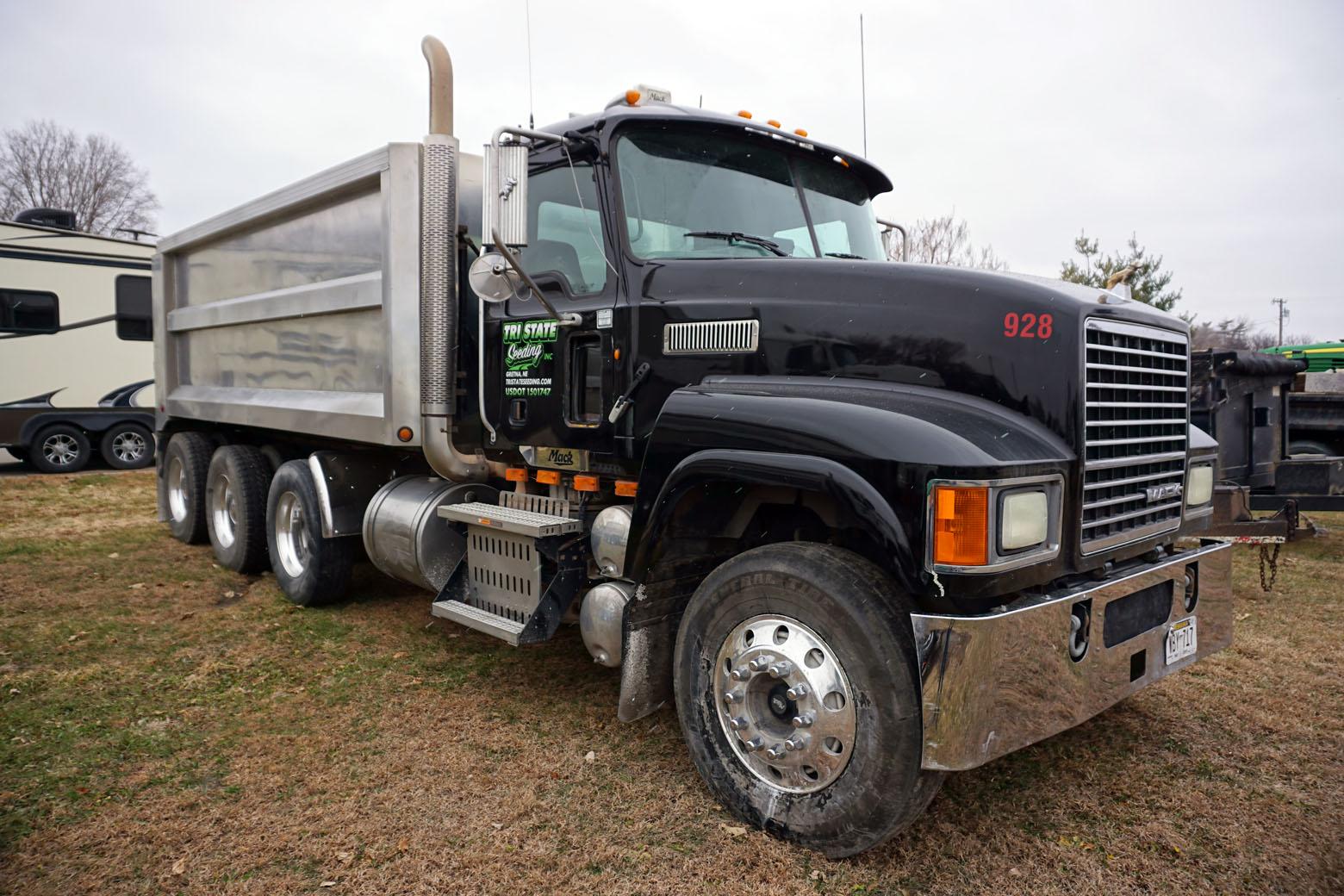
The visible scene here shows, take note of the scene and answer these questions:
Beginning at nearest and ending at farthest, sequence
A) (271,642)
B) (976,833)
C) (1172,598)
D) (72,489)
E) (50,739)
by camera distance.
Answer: (976,833)
(1172,598)
(50,739)
(271,642)
(72,489)

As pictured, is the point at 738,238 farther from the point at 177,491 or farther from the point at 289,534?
the point at 177,491

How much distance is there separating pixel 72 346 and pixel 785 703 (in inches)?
618

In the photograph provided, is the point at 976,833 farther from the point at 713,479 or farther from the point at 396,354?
the point at 396,354

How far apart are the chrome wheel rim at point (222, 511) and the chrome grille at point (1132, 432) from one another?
679cm

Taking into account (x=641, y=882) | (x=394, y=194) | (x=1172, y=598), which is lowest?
(x=641, y=882)

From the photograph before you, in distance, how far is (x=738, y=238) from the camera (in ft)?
13.5

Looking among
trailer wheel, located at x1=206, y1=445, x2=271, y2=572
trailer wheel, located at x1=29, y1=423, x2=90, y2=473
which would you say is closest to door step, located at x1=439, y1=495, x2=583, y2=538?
trailer wheel, located at x1=206, y1=445, x2=271, y2=572

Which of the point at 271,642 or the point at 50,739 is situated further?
the point at 271,642

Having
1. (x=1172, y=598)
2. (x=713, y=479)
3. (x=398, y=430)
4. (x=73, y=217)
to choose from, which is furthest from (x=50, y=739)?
(x=73, y=217)

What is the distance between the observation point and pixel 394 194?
5.10 m

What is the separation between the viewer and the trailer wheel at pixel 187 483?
27.3 feet

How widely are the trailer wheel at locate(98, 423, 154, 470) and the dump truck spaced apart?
1190cm

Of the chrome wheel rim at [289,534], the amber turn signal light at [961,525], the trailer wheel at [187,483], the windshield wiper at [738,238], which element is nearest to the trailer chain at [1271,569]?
the windshield wiper at [738,238]

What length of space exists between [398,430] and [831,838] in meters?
3.35
